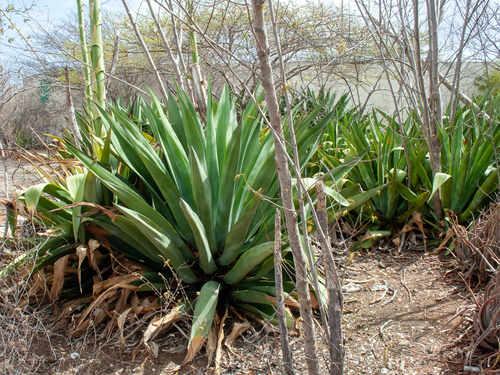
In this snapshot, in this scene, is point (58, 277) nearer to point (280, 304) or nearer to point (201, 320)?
point (201, 320)

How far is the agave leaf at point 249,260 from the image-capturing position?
1.57 m

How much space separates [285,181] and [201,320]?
715 millimetres

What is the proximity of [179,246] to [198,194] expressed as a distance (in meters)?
0.28

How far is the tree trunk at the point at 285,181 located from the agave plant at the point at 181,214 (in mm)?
348

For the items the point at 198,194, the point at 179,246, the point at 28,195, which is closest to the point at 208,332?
the point at 179,246

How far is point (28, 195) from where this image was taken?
1659mm

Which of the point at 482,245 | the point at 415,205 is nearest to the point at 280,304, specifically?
the point at 482,245

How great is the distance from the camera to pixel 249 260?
1.65 m

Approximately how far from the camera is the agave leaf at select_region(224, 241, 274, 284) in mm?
1571

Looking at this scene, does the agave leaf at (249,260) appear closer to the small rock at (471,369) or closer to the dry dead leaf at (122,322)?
the dry dead leaf at (122,322)

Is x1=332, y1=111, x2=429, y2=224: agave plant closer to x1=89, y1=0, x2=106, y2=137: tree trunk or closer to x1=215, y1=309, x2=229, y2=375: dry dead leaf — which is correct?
x1=215, y1=309, x2=229, y2=375: dry dead leaf

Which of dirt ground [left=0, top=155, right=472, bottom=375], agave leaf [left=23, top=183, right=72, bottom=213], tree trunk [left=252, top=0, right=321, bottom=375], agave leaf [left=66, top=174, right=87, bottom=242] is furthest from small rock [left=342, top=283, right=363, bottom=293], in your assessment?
agave leaf [left=23, top=183, right=72, bottom=213]

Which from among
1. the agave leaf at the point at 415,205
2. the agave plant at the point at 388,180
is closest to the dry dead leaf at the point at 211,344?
the agave plant at the point at 388,180

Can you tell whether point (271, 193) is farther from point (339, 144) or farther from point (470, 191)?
point (339, 144)
